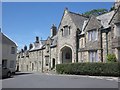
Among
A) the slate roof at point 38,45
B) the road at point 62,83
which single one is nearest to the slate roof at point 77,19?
the slate roof at point 38,45

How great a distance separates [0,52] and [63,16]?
13539mm

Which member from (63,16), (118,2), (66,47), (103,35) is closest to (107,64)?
(103,35)

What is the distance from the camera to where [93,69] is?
2784cm

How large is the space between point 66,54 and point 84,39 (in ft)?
Answer: 24.5

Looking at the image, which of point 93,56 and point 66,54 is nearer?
point 93,56

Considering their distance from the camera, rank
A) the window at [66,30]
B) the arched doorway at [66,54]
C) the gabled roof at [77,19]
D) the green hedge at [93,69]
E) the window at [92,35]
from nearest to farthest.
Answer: the green hedge at [93,69] → the window at [92,35] → the gabled roof at [77,19] → the window at [66,30] → the arched doorway at [66,54]

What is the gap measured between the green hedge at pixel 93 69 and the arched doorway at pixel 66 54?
651cm

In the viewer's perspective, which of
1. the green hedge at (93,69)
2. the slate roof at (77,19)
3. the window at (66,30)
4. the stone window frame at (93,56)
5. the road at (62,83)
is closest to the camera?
the road at (62,83)

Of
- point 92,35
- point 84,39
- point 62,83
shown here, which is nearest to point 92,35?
point 92,35

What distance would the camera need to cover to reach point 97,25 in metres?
32.7

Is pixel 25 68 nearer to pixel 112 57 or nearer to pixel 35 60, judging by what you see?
pixel 35 60

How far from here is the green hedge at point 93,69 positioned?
2528 centimetres

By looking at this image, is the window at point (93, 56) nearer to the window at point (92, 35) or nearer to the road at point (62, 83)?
the window at point (92, 35)

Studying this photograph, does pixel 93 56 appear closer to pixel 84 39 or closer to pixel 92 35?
pixel 92 35
